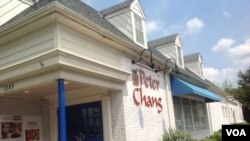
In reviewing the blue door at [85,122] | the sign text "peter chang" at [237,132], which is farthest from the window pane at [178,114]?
the sign text "peter chang" at [237,132]

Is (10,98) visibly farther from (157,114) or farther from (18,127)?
(157,114)

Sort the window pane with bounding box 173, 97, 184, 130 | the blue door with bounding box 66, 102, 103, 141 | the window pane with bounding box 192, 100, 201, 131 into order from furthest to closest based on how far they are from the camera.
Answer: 1. the window pane with bounding box 192, 100, 201, 131
2. the window pane with bounding box 173, 97, 184, 130
3. the blue door with bounding box 66, 102, 103, 141

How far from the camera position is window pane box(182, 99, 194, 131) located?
50.0 feet

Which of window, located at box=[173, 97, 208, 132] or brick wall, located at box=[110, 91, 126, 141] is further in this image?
window, located at box=[173, 97, 208, 132]

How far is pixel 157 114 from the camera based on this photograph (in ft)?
37.6

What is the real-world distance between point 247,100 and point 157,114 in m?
36.8

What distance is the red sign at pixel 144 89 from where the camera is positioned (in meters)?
10.2

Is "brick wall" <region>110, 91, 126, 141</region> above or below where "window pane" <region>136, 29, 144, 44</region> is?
below

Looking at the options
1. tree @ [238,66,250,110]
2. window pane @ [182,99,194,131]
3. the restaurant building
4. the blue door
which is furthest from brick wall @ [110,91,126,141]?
tree @ [238,66,250,110]

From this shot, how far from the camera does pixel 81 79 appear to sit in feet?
25.2

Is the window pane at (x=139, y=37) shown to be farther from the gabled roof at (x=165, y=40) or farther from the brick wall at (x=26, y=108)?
the gabled roof at (x=165, y=40)

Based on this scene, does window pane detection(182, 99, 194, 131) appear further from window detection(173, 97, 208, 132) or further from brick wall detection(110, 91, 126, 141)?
brick wall detection(110, 91, 126, 141)

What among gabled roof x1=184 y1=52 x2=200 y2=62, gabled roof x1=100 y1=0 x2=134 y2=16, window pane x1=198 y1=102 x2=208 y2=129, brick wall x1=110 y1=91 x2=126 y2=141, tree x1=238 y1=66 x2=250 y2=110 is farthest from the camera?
tree x1=238 y1=66 x2=250 y2=110

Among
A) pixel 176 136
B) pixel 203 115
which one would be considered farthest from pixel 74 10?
pixel 203 115
